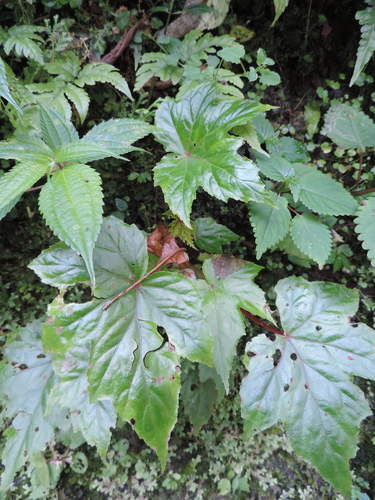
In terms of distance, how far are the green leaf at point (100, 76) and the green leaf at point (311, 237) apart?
1.12 meters

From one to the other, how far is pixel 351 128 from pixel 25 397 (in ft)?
7.66

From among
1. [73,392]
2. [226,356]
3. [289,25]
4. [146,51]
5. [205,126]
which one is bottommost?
[73,392]

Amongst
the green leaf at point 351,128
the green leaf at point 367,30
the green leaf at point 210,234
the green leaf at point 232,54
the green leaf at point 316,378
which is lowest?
the green leaf at point 316,378

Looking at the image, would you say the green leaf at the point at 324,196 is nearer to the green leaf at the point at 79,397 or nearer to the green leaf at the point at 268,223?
the green leaf at the point at 268,223

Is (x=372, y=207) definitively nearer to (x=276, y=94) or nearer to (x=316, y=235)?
(x=316, y=235)

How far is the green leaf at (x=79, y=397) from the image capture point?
4.07 feet

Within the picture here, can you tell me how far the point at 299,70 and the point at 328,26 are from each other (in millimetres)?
274

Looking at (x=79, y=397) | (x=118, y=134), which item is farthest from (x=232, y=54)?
(x=79, y=397)

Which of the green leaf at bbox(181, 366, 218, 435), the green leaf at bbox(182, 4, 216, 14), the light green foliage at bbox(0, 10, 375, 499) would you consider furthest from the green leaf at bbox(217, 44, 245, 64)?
the green leaf at bbox(181, 366, 218, 435)

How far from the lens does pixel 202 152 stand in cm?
129

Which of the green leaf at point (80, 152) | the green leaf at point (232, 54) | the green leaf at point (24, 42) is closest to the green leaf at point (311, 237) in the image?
the green leaf at point (232, 54)

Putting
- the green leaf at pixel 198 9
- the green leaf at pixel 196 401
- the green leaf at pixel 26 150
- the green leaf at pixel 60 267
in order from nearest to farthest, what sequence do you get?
the green leaf at pixel 26 150 → the green leaf at pixel 60 267 → the green leaf at pixel 198 9 → the green leaf at pixel 196 401

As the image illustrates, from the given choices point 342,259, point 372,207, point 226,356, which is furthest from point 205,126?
point 342,259

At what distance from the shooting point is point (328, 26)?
1777 millimetres
